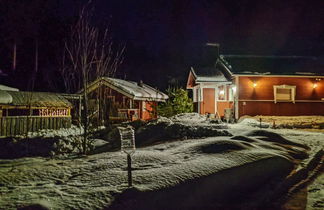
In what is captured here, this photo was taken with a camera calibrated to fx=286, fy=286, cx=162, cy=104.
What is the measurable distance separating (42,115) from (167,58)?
98.6 ft

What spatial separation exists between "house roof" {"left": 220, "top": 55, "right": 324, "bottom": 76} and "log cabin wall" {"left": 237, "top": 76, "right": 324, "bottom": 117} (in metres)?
0.51

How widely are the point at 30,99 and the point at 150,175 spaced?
12.0m

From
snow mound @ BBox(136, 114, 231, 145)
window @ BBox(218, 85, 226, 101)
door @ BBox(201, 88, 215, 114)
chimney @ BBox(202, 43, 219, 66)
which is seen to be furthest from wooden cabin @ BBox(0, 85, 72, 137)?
chimney @ BBox(202, 43, 219, 66)

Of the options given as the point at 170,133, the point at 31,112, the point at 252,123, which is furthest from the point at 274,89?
the point at 31,112

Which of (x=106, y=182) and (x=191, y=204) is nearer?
(x=191, y=204)

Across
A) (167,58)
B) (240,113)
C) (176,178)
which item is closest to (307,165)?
(176,178)

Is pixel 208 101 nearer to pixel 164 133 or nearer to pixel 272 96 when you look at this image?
pixel 272 96

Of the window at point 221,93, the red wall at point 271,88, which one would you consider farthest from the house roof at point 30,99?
the red wall at point 271,88

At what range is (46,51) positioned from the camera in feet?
109

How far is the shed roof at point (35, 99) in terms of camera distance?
17.5 metres

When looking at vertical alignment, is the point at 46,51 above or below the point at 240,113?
above

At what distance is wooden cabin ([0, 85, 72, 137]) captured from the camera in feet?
55.2

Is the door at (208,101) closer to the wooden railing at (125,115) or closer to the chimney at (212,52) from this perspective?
the chimney at (212,52)

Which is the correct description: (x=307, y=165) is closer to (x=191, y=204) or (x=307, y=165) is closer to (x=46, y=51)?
(x=191, y=204)
